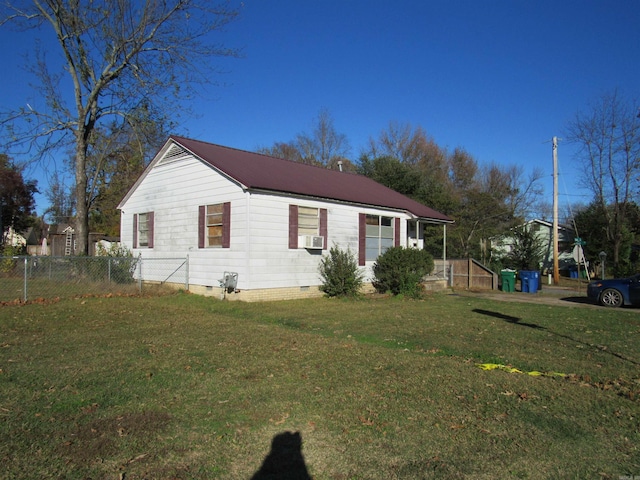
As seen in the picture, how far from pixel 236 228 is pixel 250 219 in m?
0.67

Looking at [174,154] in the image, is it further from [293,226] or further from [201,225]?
[293,226]

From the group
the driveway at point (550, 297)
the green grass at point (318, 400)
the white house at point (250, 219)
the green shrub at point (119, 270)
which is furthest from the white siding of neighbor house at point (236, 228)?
the driveway at point (550, 297)

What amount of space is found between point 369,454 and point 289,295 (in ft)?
36.2

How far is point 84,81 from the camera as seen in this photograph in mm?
19672

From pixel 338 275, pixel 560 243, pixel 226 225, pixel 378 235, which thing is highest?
pixel 560 243

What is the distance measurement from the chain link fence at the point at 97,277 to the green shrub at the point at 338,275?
179 inches

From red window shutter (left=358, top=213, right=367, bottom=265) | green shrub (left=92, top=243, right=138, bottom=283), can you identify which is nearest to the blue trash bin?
red window shutter (left=358, top=213, right=367, bottom=265)

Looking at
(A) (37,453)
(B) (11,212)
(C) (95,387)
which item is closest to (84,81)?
(C) (95,387)

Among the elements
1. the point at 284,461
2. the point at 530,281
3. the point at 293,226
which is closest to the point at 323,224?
the point at 293,226

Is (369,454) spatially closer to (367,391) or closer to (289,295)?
(367,391)

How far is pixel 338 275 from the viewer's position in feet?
50.3

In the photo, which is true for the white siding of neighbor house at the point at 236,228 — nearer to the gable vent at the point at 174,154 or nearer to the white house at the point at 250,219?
the white house at the point at 250,219

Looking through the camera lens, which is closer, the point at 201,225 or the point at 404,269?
the point at 201,225

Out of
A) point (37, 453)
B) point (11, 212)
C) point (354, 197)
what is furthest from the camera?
point (11, 212)
